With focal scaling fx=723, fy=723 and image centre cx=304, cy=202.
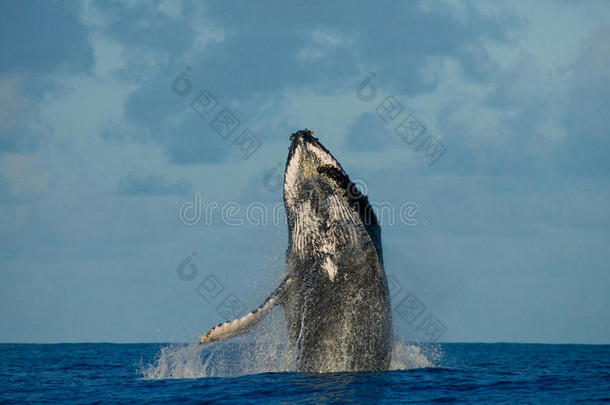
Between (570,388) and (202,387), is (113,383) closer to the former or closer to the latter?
(202,387)

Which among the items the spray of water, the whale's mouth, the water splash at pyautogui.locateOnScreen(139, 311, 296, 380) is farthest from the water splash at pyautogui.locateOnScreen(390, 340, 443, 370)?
the whale's mouth

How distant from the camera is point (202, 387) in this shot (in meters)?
15.3

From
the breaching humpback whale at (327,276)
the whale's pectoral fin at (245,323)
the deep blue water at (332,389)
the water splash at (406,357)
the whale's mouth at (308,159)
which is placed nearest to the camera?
the deep blue water at (332,389)

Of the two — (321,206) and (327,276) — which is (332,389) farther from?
(321,206)

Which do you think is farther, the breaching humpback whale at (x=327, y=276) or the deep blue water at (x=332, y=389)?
the breaching humpback whale at (x=327, y=276)

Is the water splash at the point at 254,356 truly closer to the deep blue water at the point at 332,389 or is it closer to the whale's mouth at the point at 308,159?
the deep blue water at the point at 332,389

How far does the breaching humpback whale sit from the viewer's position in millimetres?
13617

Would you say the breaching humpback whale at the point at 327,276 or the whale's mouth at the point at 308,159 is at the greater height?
the whale's mouth at the point at 308,159

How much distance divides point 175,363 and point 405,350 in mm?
5872

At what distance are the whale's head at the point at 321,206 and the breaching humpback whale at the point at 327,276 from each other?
19 mm

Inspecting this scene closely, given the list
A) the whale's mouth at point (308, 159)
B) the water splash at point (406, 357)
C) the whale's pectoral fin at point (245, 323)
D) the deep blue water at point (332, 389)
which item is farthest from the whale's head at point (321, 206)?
the water splash at point (406, 357)

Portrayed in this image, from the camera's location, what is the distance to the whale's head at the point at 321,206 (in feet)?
44.4

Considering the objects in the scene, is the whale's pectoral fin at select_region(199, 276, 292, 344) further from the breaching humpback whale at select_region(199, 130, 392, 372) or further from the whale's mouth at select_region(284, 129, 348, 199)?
the whale's mouth at select_region(284, 129, 348, 199)

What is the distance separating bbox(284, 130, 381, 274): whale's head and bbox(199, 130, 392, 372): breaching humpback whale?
19 millimetres
